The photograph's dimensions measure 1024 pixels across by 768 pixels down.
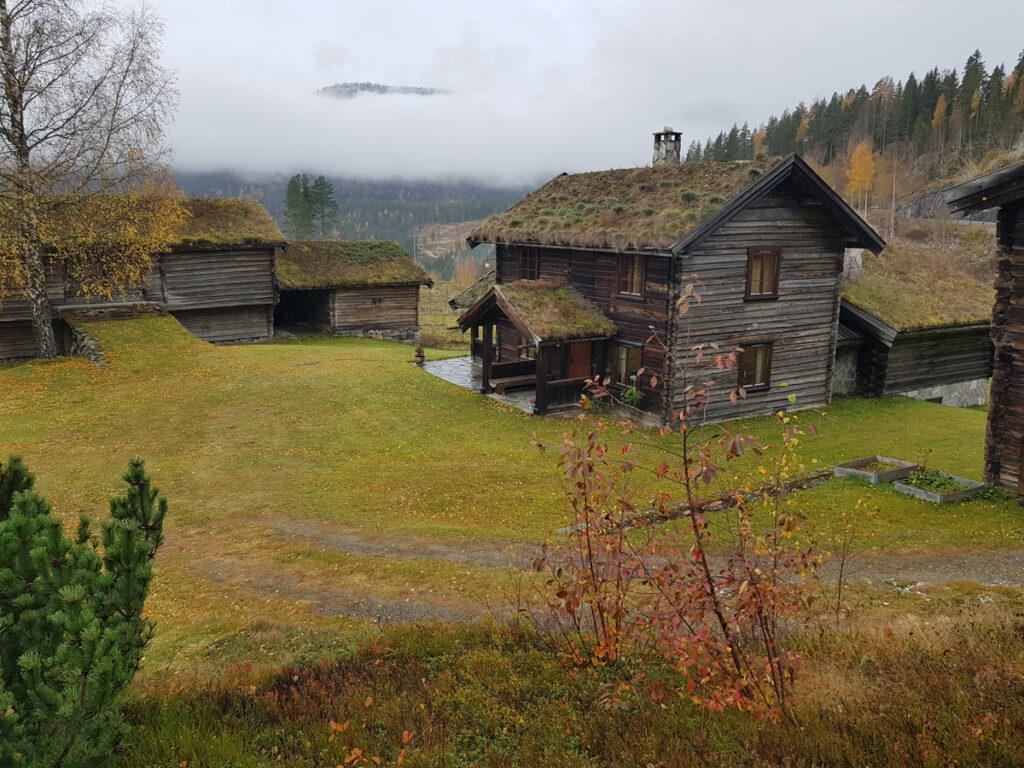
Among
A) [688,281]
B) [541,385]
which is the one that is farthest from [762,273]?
[541,385]

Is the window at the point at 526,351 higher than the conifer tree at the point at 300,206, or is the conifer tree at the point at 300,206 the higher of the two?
the conifer tree at the point at 300,206

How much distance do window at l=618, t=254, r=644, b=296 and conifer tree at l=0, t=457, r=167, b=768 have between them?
69.6ft

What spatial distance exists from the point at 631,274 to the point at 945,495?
42.6ft

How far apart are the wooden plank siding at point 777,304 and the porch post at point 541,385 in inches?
184

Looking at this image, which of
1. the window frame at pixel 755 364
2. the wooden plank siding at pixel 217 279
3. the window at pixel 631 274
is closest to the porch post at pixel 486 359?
the window at pixel 631 274

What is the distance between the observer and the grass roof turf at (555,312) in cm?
2550

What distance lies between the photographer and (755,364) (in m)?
26.6

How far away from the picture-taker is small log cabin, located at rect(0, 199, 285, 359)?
37688 millimetres

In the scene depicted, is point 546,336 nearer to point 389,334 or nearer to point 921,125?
point 389,334

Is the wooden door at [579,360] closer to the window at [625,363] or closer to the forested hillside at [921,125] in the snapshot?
the window at [625,363]

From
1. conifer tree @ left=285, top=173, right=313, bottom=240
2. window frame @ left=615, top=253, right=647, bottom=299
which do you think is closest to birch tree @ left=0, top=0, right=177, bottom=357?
window frame @ left=615, top=253, right=647, bottom=299

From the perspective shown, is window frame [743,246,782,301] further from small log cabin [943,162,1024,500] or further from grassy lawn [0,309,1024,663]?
small log cabin [943,162,1024,500]

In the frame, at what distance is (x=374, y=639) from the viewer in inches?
376

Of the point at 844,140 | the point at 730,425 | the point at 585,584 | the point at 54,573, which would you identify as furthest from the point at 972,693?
the point at 844,140
